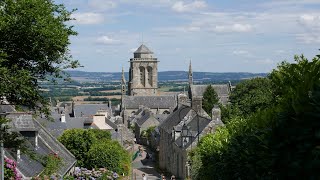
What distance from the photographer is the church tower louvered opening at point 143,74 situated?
15950 cm

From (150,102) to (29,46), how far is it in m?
122

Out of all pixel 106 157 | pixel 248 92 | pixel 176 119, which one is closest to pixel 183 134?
pixel 106 157

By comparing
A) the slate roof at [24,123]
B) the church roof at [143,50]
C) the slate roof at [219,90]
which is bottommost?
the slate roof at [219,90]

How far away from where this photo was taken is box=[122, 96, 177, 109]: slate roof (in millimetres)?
134500

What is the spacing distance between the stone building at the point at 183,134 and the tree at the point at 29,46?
845 inches

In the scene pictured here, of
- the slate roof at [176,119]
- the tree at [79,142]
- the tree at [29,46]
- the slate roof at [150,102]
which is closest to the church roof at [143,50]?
the slate roof at [150,102]

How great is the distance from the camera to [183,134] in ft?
130

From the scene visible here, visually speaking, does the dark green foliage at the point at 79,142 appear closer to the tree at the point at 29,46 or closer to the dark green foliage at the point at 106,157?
the dark green foliage at the point at 106,157

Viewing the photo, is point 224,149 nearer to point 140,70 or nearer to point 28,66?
point 28,66

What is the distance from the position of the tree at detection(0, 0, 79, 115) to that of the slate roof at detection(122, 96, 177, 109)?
11774cm

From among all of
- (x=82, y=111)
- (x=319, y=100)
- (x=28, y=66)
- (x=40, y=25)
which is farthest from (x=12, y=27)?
(x=82, y=111)

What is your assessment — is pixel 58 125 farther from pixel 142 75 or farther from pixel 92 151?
pixel 142 75

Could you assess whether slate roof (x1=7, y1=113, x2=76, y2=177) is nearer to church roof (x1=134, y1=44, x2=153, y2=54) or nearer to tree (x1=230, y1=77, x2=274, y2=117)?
tree (x1=230, y1=77, x2=274, y2=117)

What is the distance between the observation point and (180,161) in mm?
47219
